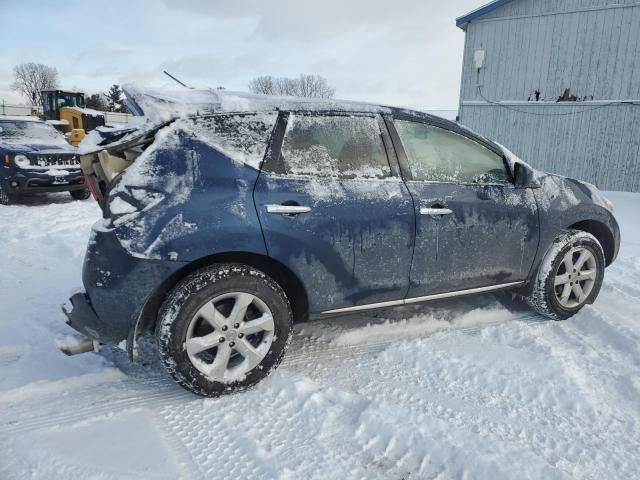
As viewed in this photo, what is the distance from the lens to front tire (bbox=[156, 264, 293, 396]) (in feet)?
8.11

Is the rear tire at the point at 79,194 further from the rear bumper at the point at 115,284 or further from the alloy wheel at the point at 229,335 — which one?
the alloy wheel at the point at 229,335

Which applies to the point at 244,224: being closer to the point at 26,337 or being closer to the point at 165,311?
the point at 165,311

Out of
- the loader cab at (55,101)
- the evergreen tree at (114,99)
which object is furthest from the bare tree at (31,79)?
the loader cab at (55,101)

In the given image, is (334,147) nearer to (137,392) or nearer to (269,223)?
(269,223)

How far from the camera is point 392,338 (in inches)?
133

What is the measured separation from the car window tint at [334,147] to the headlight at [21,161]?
782 cm

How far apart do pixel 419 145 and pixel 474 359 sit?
4.80ft

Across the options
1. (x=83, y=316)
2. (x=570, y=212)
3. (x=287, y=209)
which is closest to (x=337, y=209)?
(x=287, y=209)

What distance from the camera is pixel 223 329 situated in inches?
101

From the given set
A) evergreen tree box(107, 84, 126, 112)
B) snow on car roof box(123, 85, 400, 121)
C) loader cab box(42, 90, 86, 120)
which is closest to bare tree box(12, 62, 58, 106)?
evergreen tree box(107, 84, 126, 112)

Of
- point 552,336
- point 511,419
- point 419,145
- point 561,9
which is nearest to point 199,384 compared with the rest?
point 511,419

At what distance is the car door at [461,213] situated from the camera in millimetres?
3082

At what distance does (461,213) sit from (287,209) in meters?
1.26

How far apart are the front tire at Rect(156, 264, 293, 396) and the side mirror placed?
1.97m
